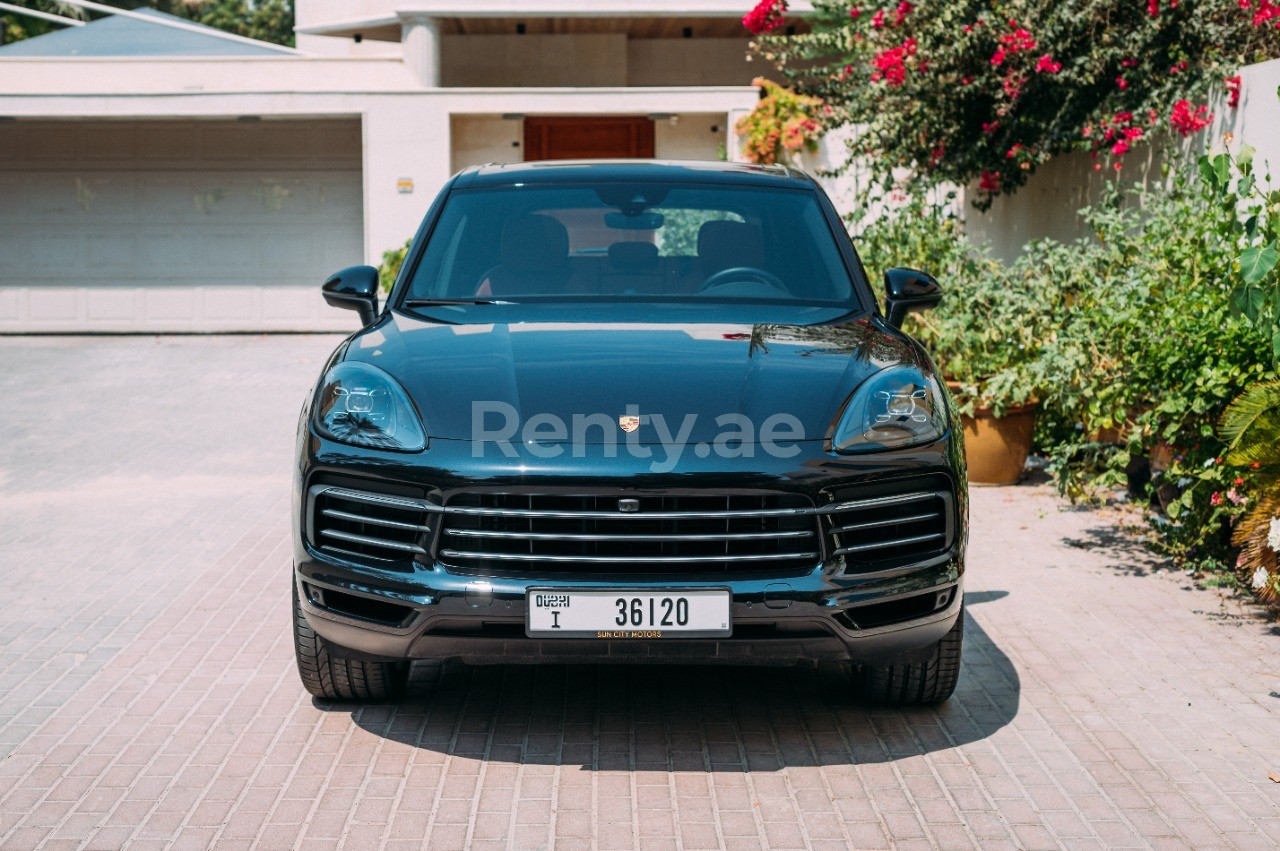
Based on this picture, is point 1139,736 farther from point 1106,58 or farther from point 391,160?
point 391,160

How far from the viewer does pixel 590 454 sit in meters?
4.01

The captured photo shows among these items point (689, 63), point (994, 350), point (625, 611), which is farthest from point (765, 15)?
point (689, 63)

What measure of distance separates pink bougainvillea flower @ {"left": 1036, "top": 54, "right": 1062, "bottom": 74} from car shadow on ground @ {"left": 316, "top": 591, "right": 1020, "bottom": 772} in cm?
563

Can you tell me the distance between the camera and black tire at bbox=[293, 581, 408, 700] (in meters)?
4.63

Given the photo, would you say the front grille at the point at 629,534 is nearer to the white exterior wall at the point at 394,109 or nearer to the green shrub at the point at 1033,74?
the green shrub at the point at 1033,74

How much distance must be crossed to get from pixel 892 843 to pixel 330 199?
18.2 meters

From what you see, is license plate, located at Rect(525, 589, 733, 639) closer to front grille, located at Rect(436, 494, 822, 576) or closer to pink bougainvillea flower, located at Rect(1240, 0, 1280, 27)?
front grille, located at Rect(436, 494, 822, 576)

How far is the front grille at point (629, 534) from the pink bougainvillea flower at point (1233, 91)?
20.4ft

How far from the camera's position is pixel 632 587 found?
3.98m

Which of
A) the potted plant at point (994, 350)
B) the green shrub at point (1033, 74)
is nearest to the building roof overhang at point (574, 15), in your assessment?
the green shrub at point (1033, 74)

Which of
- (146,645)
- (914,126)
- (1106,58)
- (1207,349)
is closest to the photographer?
(146,645)

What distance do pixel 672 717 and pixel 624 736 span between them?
0.24 meters

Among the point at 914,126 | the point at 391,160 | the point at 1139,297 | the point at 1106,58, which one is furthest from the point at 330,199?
the point at 1139,297

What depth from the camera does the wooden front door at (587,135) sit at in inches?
827
